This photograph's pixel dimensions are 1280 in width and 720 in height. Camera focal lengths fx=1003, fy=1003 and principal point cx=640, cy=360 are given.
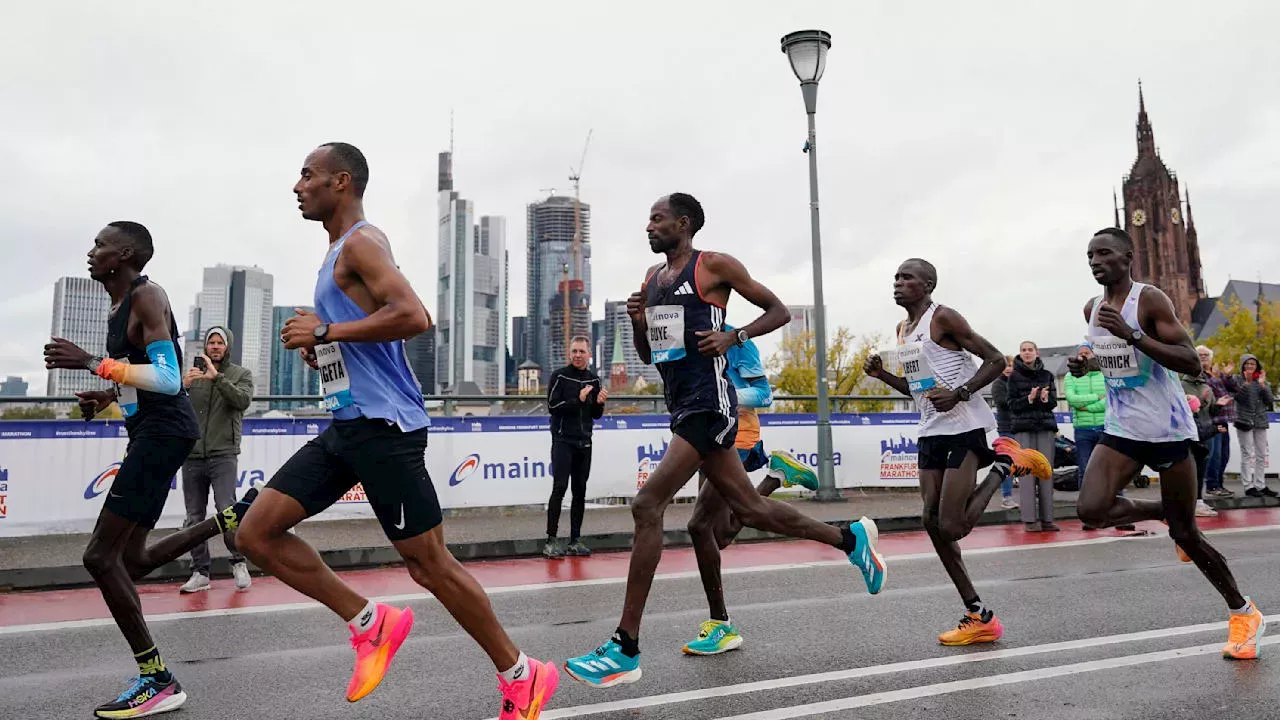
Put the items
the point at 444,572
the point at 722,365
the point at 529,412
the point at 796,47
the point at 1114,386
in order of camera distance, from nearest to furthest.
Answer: the point at 444,572 → the point at 722,365 → the point at 1114,386 → the point at 529,412 → the point at 796,47

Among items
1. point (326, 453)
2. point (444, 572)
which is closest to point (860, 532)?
point (444, 572)

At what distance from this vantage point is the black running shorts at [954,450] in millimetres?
5758

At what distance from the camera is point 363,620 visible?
3.73m

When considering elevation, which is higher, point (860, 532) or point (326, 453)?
point (326, 453)

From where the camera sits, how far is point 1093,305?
577 cm

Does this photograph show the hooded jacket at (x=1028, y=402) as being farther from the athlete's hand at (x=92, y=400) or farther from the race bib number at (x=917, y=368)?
the athlete's hand at (x=92, y=400)

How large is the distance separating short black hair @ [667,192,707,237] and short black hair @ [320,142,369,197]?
1783 millimetres

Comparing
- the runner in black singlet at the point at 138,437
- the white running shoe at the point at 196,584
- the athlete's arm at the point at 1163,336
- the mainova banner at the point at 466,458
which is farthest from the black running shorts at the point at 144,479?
the athlete's arm at the point at 1163,336

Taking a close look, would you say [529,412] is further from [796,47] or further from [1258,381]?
[1258,381]

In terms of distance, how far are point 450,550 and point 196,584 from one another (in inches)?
113

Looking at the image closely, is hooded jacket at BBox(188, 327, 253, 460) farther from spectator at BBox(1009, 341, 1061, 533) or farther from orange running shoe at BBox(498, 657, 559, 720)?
spectator at BBox(1009, 341, 1061, 533)

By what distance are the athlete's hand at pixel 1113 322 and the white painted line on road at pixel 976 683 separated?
1625 mm

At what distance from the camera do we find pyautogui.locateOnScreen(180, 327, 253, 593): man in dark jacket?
7.99 meters

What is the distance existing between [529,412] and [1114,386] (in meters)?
8.44
